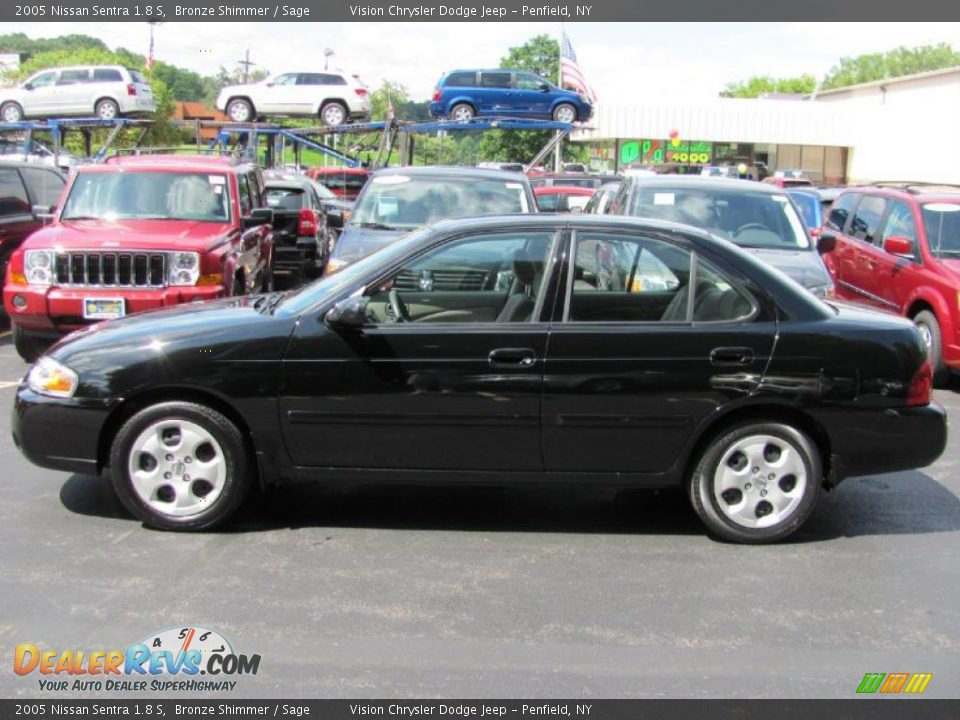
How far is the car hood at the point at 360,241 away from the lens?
916 cm

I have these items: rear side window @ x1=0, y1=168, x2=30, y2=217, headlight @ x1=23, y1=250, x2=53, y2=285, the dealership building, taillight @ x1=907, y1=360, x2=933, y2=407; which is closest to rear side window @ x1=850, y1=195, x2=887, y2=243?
taillight @ x1=907, y1=360, x2=933, y2=407

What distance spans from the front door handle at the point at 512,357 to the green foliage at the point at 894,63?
125519mm

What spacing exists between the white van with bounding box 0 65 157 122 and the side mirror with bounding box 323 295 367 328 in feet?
81.1

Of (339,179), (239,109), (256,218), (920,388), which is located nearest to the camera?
(920,388)

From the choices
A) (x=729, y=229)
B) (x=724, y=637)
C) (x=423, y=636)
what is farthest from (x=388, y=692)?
(x=729, y=229)

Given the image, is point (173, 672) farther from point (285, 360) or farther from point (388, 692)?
point (285, 360)

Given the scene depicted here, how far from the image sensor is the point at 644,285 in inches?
202

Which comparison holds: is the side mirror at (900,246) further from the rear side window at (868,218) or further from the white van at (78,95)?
the white van at (78,95)

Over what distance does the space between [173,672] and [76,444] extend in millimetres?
1717

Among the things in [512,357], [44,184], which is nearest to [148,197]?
[44,184]

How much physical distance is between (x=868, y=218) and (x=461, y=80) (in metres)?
15.8

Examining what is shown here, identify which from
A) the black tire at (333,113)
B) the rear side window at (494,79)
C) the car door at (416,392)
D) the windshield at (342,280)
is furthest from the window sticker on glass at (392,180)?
the black tire at (333,113)

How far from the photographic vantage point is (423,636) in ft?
13.1
